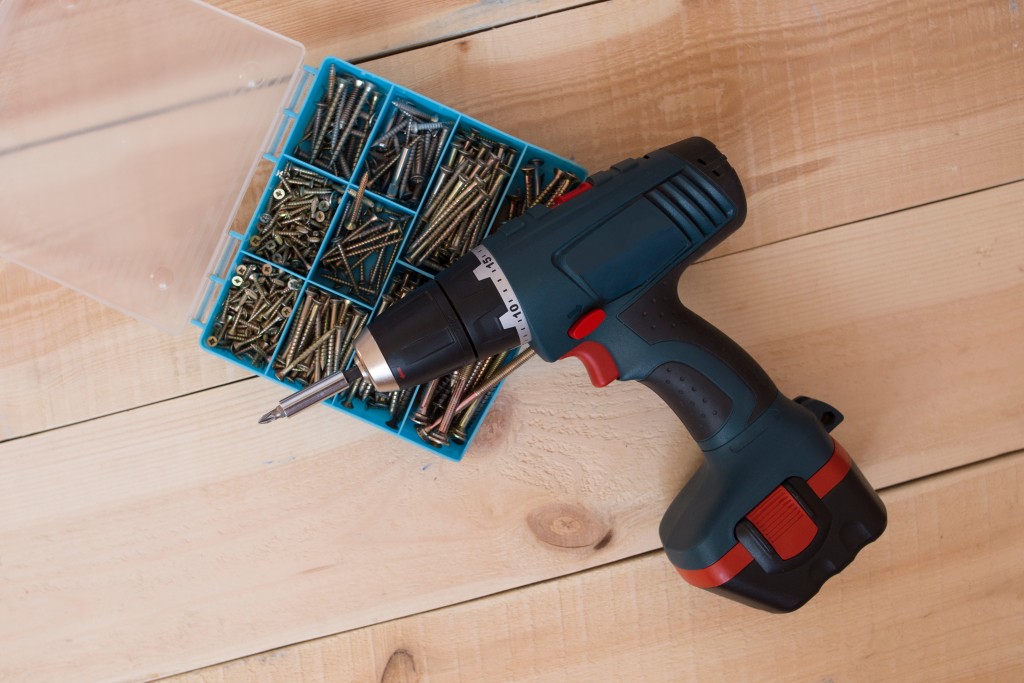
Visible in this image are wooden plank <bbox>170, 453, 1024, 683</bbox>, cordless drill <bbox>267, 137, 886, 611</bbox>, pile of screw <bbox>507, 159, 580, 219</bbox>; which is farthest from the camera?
wooden plank <bbox>170, 453, 1024, 683</bbox>

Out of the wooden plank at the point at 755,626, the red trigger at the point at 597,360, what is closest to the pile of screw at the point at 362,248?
the red trigger at the point at 597,360

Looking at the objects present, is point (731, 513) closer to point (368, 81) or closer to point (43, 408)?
point (368, 81)

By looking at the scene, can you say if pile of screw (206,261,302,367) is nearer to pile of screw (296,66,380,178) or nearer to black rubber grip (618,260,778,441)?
pile of screw (296,66,380,178)

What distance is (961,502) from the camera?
3.14 feet

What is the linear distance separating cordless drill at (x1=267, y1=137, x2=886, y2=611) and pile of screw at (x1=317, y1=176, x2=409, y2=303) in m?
0.15

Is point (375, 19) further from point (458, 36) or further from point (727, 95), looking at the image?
point (727, 95)

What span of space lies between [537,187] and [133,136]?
0.51m

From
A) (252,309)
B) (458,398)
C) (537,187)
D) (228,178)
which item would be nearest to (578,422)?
(458,398)

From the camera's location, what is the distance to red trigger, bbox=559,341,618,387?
2.53 ft

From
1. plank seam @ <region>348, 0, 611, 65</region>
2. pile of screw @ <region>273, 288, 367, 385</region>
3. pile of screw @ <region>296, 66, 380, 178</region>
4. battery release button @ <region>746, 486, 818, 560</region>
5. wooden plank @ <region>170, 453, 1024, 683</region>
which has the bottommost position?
wooden plank @ <region>170, 453, 1024, 683</region>

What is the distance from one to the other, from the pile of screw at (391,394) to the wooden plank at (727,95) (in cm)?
20

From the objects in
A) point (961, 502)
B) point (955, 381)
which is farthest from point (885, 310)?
point (961, 502)

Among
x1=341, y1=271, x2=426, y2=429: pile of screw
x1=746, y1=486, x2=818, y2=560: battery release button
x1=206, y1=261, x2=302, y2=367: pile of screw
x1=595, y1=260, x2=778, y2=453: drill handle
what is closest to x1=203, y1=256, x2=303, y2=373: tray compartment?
x1=206, y1=261, x2=302, y2=367: pile of screw

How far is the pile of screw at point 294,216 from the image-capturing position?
0.85 meters
